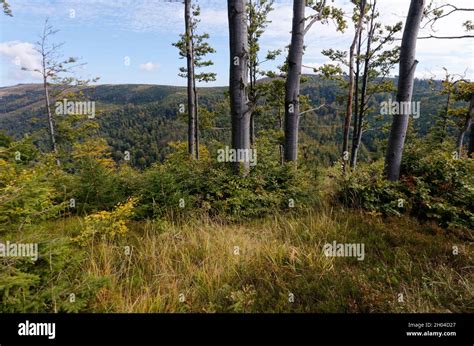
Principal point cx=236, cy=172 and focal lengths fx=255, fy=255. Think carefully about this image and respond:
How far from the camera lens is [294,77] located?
24.1 feet

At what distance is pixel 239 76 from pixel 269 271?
4461mm

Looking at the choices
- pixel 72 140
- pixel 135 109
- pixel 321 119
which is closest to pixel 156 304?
pixel 72 140

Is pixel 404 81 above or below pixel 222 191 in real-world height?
above

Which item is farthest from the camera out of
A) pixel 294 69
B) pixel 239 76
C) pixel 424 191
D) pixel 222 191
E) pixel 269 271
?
pixel 294 69

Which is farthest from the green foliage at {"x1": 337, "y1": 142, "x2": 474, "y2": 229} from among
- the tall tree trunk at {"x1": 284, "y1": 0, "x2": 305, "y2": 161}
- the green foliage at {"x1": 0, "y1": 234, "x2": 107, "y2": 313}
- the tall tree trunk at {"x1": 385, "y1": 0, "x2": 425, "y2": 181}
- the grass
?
the green foliage at {"x1": 0, "y1": 234, "x2": 107, "y2": 313}

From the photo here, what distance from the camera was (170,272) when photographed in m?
3.42

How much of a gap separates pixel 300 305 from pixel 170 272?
170 cm

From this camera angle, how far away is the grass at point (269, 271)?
9.04 feet

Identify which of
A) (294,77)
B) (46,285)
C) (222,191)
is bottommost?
(46,285)
